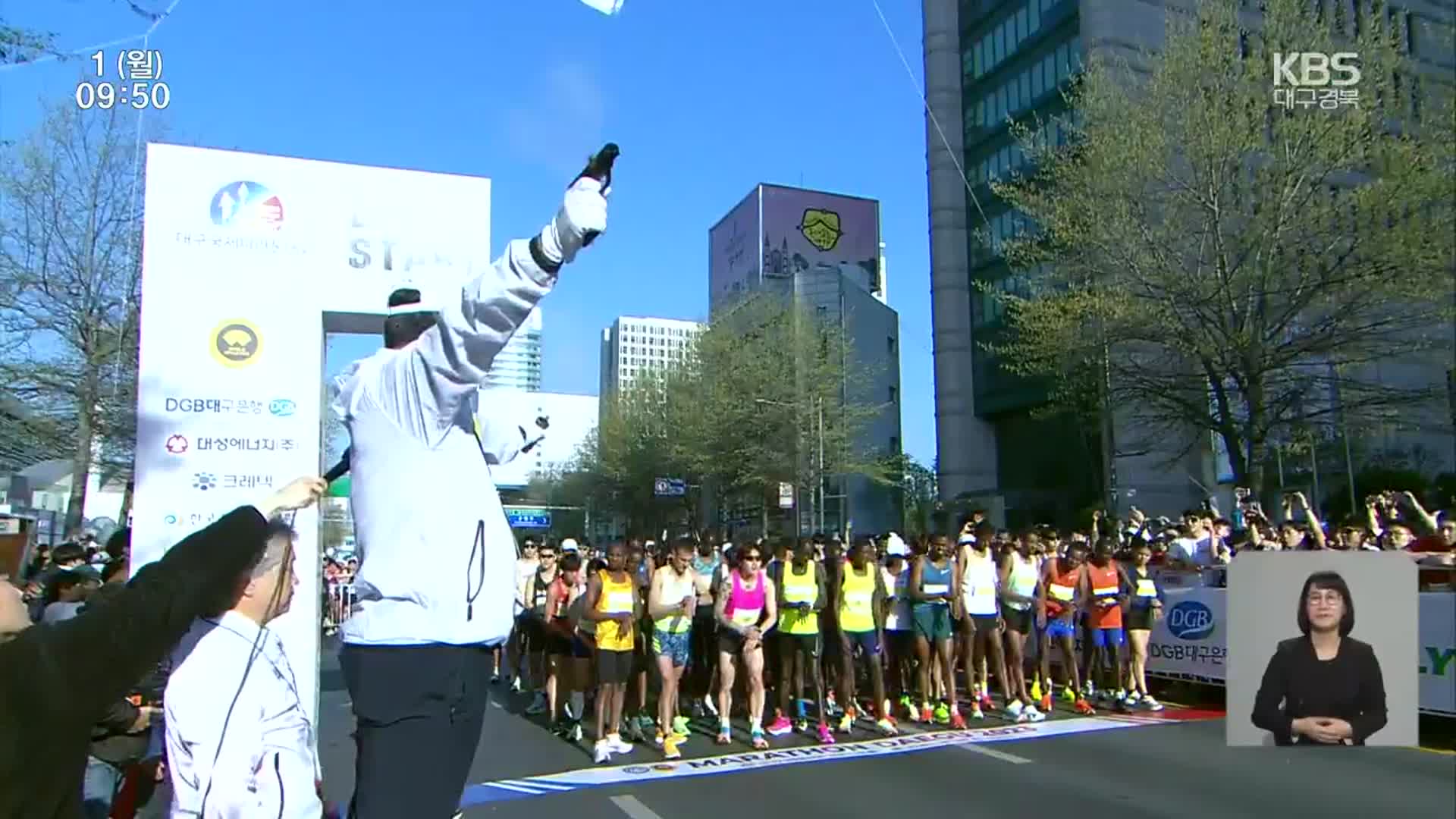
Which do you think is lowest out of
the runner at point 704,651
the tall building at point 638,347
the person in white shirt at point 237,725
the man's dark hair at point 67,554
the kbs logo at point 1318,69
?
the runner at point 704,651

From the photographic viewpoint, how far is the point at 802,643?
35.1 ft

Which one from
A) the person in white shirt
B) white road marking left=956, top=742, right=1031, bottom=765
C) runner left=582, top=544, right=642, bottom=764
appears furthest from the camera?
runner left=582, top=544, right=642, bottom=764

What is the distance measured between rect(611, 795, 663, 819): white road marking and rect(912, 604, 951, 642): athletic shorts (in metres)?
4.20

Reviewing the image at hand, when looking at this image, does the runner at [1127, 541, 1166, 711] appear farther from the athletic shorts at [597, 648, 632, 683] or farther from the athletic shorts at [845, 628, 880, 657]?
the athletic shorts at [597, 648, 632, 683]

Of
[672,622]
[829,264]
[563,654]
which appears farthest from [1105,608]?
[829,264]

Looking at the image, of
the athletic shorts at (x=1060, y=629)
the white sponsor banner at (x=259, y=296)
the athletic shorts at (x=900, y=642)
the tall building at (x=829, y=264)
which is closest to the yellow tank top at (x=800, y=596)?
the athletic shorts at (x=900, y=642)

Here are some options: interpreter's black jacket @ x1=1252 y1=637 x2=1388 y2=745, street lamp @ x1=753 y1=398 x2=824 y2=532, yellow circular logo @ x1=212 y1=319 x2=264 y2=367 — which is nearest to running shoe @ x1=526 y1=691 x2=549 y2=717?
yellow circular logo @ x1=212 y1=319 x2=264 y2=367

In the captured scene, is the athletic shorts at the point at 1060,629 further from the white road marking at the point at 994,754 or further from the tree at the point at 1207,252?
the tree at the point at 1207,252

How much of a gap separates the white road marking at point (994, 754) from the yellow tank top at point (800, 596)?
187 cm

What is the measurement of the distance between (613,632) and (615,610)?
19 cm

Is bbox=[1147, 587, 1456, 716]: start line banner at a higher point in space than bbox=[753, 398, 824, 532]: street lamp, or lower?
lower

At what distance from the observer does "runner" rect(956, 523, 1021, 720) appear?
1140 centimetres

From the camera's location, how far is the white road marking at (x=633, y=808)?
7.15 meters

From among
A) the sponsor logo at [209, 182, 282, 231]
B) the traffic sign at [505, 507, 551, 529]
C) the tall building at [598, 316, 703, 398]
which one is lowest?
the traffic sign at [505, 507, 551, 529]
